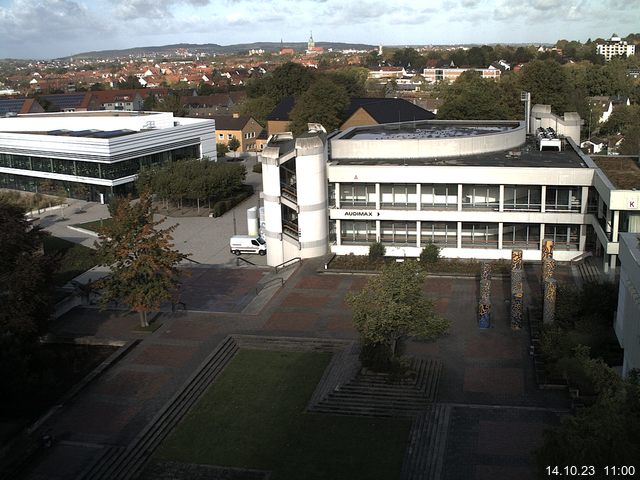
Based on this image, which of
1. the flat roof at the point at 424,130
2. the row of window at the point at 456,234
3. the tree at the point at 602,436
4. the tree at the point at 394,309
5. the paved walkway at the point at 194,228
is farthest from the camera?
the flat roof at the point at 424,130

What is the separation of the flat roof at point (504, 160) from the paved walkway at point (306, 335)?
790cm

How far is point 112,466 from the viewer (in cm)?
2094

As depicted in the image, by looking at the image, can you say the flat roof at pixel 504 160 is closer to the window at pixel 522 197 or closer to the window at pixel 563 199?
the window at pixel 522 197

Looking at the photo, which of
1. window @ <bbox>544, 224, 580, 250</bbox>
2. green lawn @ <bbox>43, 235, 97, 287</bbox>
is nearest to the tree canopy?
window @ <bbox>544, 224, 580, 250</bbox>

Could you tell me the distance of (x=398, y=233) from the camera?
41.3 m

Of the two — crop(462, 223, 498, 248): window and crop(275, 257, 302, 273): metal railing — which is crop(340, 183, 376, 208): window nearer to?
crop(275, 257, 302, 273): metal railing

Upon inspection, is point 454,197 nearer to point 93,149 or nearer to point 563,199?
point 563,199

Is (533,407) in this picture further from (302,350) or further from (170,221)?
(170,221)

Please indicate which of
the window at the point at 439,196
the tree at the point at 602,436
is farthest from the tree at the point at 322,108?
the tree at the point at 602,436

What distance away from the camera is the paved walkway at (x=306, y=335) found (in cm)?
2133

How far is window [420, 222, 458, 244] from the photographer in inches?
1601

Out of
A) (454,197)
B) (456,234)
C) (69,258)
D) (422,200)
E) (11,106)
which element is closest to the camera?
(454,197)

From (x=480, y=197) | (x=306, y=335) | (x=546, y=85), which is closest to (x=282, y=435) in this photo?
(x=306, y=335)

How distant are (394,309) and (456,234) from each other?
54.6 ft
